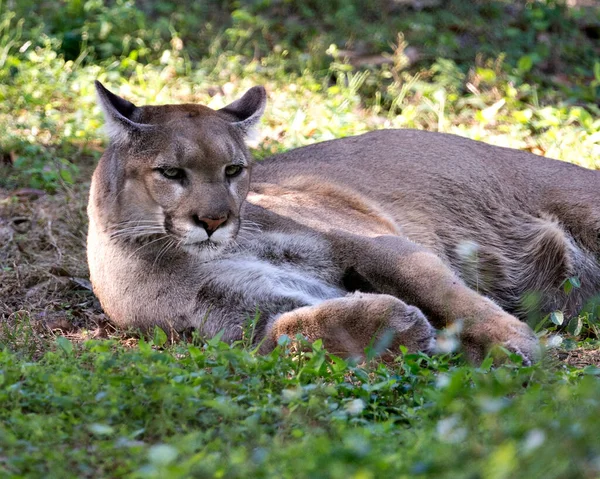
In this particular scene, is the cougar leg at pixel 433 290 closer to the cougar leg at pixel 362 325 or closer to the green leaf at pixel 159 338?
the cougar leg at pixel 362 325

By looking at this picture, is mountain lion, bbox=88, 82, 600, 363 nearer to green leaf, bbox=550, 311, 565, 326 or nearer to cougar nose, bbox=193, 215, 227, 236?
cougar nose, bbox=193, 215, 227, 236

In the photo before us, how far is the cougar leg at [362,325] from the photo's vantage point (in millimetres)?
4574

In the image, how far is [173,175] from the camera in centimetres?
497

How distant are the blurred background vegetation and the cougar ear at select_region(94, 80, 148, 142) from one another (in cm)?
228

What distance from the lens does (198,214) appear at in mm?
4875

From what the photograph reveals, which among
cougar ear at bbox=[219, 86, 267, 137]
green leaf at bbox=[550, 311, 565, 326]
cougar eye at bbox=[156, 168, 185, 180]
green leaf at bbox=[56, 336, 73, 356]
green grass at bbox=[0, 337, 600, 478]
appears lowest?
green leaf at bbox=[550, 311, 565, 326]

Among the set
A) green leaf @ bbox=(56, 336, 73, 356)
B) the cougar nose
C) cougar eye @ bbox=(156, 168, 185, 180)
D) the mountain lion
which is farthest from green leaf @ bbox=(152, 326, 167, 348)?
cougar eye @ bbox=(156, 168, 185, 180)

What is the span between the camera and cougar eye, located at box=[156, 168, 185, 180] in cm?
497

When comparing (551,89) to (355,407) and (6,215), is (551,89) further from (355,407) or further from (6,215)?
(355,407)

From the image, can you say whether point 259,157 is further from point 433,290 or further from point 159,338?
point 159,338

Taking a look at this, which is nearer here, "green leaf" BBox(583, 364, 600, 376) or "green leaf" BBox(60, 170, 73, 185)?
"green leaf" BBox(583, 364, 600, 376)

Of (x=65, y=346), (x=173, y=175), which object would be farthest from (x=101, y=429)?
(x=173, y=175)

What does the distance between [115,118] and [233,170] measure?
70cm

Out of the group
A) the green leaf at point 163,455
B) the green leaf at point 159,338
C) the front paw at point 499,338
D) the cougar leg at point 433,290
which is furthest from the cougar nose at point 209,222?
the green leaf at point 163,455
